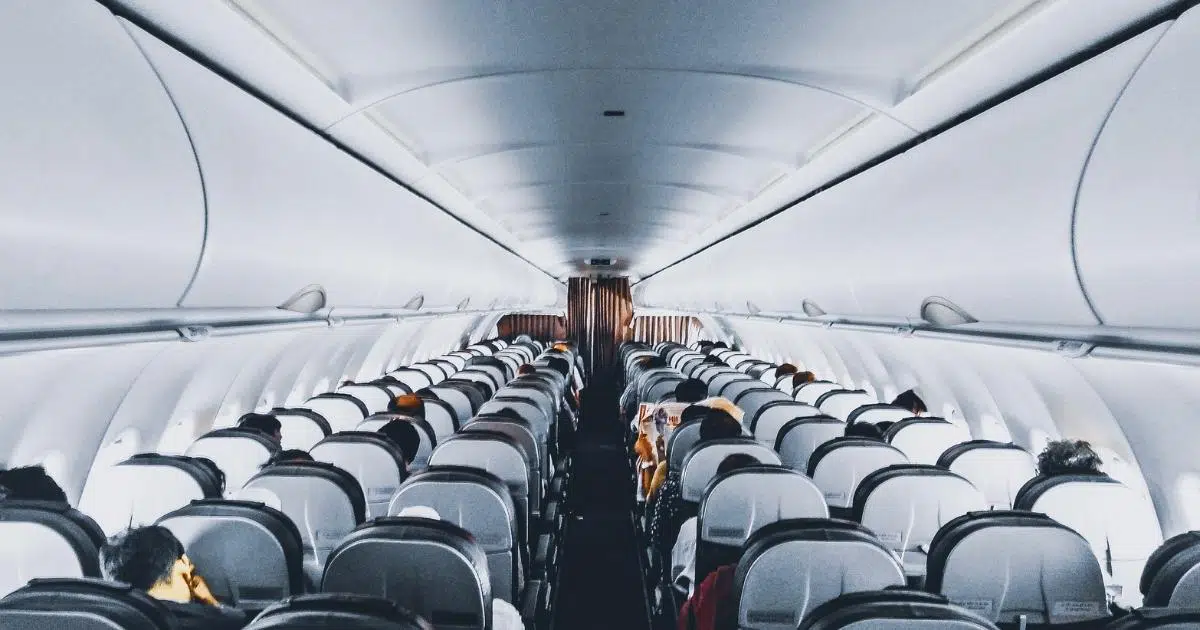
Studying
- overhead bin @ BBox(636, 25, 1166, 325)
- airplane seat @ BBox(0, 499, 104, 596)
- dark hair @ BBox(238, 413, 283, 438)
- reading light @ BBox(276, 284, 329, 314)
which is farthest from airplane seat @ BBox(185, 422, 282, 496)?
overhead bin @ BBox(636, 25, 1166, 325)

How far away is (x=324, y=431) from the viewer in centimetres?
807

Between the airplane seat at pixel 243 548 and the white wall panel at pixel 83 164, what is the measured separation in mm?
994

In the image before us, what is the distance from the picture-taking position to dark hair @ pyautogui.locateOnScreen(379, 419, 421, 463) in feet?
23.9

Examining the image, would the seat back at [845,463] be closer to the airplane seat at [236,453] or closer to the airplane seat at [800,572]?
the airplane seat at [800,572]

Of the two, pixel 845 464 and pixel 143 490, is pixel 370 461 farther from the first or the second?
pixel 845 464

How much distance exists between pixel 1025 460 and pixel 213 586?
16.1 ft

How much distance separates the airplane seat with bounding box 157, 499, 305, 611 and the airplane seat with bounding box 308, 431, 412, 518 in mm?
2360

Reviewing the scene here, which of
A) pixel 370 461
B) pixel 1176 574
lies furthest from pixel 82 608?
pixel 370 461

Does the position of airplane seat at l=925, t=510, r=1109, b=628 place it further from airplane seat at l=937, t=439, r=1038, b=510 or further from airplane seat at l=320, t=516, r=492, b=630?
airplane seat at l=937, t=439, r=1038, b=510

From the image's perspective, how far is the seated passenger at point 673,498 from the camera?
662 centimetres

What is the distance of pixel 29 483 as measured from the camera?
4969 millimetres

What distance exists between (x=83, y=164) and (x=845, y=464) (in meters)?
4.68

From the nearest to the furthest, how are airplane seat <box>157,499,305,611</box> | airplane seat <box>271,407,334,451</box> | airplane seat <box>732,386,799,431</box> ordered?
airplane seat <box>157,499,305,611</box>
airplane seat <box>271,407,334,451</box>
airplane seat <box>732,386,799,431</box>

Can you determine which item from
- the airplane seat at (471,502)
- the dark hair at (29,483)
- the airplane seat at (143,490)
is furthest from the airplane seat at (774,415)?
the dark hair at (29,483)
